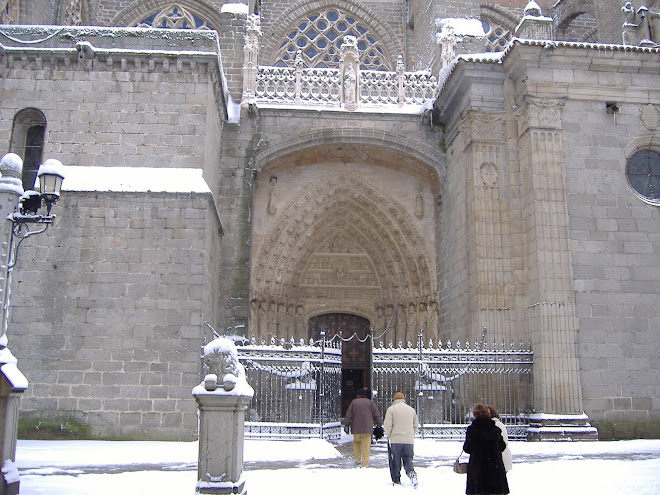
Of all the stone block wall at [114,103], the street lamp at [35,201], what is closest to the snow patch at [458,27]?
the stone block wall at [114,103]

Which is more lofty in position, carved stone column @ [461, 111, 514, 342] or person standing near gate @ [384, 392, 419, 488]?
carved stone column @ [461, 111, 514, 342]

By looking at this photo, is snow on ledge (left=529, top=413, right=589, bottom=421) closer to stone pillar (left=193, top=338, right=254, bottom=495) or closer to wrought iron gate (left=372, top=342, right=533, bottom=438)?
wrought iron gate (left=372, top=342, right=533, bottom=438)

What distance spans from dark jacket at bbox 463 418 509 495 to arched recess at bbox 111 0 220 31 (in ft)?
51.0

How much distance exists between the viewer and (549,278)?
11320mm

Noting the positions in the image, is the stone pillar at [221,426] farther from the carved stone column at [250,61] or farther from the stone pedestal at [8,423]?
the carved stone column at [250,61]

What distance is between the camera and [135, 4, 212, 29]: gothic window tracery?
60.1 feet

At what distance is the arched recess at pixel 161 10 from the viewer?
1808 centimetres

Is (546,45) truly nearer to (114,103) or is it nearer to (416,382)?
(416,382)

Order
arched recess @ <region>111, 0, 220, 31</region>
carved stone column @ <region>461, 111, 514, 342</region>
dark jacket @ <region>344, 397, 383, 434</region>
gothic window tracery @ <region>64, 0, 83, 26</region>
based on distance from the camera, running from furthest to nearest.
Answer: arched recess @ <region>111, 0, 220, 31</region>
gothic window tracery @ <region>64, 0, 83, 26</region>
carved stone column @ <region>461, 111, 514, 342</region>
dark jacket @ <region>344, 397, 383, 434</region>

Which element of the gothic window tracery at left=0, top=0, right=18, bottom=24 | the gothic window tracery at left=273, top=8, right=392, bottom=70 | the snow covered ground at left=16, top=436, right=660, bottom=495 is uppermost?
the gothic window tracery at left=273, top=8, right=392, bottom=70

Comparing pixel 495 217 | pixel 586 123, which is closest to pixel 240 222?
pixel 495 217

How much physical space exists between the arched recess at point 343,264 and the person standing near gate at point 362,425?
595cm

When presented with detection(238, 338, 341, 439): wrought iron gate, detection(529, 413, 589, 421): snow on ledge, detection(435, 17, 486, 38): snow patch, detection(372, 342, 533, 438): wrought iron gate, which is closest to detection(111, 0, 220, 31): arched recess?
detection(435, 17, 486, 38): snow patch

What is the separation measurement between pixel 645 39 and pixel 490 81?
3.17 m
